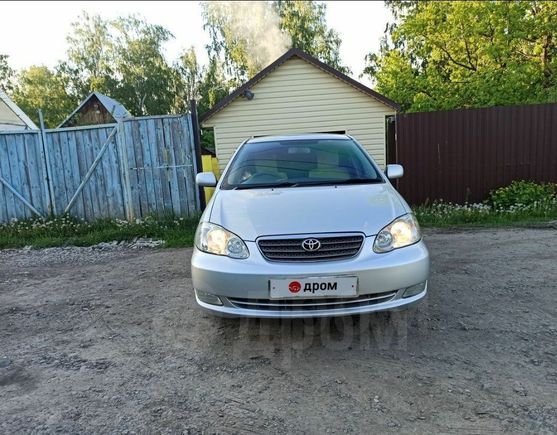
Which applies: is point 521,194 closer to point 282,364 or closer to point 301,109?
point 301,109

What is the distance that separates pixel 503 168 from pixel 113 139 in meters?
8.05

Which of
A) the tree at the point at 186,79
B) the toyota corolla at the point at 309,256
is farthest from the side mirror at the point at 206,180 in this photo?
the tree at the point at 186,79

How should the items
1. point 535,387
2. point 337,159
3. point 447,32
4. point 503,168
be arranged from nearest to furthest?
point 535,387
point 337,159
point 503,168
point 447,32

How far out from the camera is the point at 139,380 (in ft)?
8.50

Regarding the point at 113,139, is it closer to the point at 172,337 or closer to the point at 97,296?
the point at 97,296

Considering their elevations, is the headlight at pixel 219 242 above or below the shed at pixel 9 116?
below

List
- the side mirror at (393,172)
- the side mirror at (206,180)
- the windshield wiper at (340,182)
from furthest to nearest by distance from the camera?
the side mirror at (206,180), the side mirror at (393,172), the windshield wiper at (340,182)

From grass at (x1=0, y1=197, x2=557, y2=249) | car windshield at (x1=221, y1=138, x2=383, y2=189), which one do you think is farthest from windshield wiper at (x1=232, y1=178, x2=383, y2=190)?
grass at (x1=0, y1=197, x2=557, y2=249)

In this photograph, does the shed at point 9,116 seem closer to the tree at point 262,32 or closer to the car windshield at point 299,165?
the car windshield at point 299,165

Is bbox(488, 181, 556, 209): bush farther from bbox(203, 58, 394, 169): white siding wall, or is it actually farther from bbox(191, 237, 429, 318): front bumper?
bbox(191, 237, 429, 318): front bumper

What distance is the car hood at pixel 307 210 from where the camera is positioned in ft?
8.88

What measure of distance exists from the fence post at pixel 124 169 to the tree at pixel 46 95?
31.2 meters

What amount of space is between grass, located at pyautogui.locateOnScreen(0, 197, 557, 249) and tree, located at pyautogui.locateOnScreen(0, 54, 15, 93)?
1338 inches

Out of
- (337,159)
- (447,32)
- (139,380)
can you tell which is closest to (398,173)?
(337,159)
